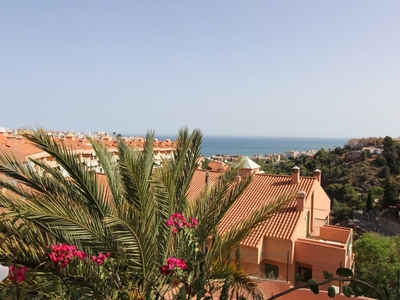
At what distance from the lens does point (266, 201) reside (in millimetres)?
13500

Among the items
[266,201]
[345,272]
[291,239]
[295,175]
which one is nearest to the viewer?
[345,272]

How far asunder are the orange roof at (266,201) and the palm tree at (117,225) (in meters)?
6.46

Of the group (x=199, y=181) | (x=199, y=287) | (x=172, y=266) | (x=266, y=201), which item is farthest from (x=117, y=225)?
(x=199, y=181)

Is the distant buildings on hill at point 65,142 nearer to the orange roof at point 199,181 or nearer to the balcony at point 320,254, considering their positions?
the orange roof at point 199,181

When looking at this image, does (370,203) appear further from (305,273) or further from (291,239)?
(291,239)

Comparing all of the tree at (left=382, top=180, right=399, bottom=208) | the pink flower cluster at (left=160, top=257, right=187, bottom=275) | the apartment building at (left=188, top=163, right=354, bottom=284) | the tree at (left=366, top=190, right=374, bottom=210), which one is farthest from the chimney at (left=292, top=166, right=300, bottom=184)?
the tree at (left=366, top=190, right=374, bottom=210)

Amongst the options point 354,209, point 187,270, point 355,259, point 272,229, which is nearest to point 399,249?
point 355,259

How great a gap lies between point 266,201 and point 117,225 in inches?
431

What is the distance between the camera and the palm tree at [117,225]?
320 cm

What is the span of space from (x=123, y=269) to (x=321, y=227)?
41.4 ft

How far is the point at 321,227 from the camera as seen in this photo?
46.7 feet

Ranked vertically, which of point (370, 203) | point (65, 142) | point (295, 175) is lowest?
point (370, 203)

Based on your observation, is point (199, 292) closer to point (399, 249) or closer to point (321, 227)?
point (321, 227)

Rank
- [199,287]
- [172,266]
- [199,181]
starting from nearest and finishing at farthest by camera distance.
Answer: [199,287], [172,266], [199,181]
